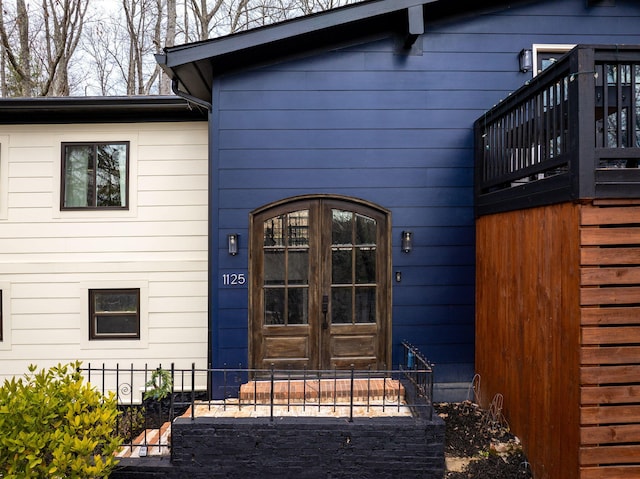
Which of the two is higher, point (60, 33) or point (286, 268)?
point (60, 33)

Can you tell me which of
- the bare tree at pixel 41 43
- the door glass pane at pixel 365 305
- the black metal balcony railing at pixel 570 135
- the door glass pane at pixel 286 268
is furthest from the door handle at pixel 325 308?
the bare tree at pixel 41 43

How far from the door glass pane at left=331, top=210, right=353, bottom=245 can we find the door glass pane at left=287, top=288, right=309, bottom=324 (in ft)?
2.36

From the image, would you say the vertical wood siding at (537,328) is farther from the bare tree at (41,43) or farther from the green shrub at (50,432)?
the bare tree at (41,43)

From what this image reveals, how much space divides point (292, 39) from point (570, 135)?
3.28 m

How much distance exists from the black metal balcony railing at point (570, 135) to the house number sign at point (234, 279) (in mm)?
2928

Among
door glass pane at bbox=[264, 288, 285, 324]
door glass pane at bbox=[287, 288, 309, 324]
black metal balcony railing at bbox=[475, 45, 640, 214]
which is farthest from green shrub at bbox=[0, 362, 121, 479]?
black metal balcony railing at bbox=[475, 45, 640, 214]

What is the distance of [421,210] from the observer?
5379 mm

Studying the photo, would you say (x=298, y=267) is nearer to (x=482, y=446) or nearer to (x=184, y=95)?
(x=184, y=95)

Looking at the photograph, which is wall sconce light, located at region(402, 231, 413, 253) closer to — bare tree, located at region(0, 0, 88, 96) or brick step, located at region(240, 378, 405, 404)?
brick step, located at region(240, 378, 405, 404)

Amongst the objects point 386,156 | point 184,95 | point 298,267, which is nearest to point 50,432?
point 298,267

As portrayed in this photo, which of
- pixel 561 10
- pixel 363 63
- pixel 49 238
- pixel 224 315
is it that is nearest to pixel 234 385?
pixel 224 315

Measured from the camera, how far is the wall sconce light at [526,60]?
5.39 m

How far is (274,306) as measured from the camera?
17.5ft

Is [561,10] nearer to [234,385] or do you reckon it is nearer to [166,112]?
[166,112]
